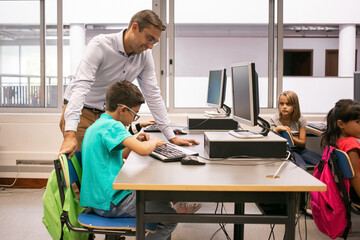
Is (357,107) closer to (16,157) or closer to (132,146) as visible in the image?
(132,146)

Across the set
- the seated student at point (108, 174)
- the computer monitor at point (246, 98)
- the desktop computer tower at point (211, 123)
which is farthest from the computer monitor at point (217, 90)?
the seated student at point (108, 174)

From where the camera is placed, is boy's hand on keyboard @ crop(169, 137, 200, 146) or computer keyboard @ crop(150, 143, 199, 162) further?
boy's hand on keyboard @ crop(169, 137, 200, 146)

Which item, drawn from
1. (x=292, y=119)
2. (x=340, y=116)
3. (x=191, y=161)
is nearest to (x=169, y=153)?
(x=191, y=161)

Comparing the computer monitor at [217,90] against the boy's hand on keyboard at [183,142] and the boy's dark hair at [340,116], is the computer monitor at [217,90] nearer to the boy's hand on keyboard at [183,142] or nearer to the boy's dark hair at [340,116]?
the boy's hand on keyboard at [183,142]

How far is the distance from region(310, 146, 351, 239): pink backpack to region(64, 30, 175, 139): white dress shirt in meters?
0.90

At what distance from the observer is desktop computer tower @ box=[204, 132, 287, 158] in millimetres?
1898

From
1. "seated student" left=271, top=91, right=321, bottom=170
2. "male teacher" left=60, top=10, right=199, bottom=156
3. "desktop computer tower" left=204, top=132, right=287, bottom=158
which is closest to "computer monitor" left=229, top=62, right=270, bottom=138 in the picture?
"desktop computer tower" left=204, top=132, right=287, bottom=158

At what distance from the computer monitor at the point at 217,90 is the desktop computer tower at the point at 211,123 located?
0.11 metres

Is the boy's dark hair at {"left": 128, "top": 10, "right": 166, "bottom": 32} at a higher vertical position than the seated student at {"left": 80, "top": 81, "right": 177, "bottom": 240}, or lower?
higher

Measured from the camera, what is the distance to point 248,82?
1969mm

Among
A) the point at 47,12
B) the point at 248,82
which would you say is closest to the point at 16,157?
the point at 47,12

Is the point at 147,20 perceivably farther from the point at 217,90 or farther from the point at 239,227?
the point at 239,227

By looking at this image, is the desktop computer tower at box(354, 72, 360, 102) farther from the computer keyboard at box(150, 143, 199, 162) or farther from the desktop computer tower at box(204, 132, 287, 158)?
the computer keyboard at box(150, 143, 199, 162)

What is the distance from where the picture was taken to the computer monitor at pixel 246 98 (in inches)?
76.0
